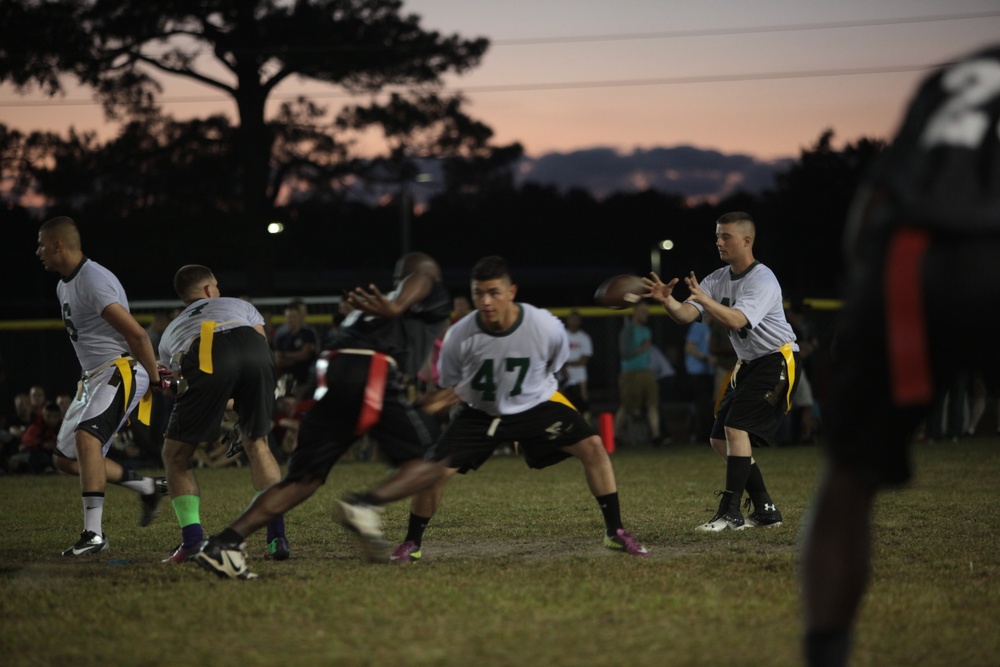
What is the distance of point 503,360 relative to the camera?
6.61 meters

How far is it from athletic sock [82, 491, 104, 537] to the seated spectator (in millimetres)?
7550

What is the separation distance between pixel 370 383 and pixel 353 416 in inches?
8.4

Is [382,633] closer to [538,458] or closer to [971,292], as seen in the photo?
[538,458]

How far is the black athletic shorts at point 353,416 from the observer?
6.29 meters

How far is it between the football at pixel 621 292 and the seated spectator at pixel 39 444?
962cm

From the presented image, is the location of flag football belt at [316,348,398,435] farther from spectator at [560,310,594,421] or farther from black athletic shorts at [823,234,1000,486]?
spectator at [560,310,594,421]

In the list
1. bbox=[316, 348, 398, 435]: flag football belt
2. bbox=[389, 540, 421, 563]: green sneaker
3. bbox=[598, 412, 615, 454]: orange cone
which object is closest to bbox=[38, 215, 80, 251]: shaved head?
bbox=[316, 348, 398, 435]: flag football belt

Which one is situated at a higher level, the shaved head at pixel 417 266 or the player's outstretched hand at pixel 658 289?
the shaved head at pixel 417 266

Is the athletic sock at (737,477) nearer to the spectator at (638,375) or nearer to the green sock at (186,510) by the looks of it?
the green sock at (186,510)

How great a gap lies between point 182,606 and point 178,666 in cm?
118

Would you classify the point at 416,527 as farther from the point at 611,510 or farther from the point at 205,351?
the point at 205,351

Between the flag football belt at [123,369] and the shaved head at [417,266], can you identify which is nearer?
the shaved head at [417,266]

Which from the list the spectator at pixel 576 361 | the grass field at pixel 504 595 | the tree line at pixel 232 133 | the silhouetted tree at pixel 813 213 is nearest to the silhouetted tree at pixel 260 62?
the tree line at pixel 232 133

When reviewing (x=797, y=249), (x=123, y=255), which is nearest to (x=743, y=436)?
(x=123, y=255)
